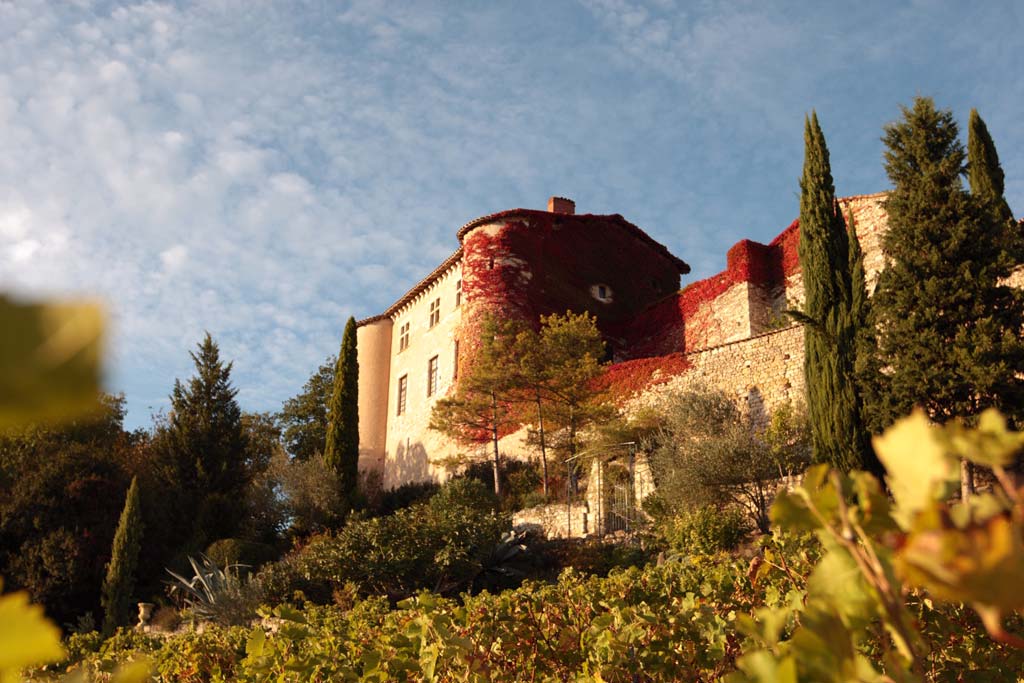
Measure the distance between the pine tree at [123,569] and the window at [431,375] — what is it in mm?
10017

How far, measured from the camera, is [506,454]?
2169cm

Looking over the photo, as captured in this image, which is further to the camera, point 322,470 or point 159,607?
point 322,470

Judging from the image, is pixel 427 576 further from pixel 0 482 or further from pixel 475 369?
pixel 0 482

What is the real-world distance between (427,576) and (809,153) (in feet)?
35.0

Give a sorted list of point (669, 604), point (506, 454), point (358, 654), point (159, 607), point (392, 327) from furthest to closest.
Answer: point (392, 327) → point (506, 454) → point (159, 607) → point (669, 604) → point (358, 654)

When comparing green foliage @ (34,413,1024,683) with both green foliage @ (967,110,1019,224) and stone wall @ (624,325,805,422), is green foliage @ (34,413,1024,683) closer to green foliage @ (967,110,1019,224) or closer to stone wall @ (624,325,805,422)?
stone wall @ (624,325,805,422)

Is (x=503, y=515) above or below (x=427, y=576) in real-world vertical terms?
above

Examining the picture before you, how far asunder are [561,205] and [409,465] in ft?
32.3

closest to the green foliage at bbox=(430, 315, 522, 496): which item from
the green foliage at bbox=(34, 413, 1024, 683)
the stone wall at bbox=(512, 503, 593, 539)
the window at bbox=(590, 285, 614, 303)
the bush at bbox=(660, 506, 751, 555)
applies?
the stone wall at bbox=(512, 503, 593, 539)

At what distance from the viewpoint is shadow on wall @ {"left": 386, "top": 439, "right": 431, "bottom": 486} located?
25.5 meters

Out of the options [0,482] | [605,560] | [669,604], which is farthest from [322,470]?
[669,604]

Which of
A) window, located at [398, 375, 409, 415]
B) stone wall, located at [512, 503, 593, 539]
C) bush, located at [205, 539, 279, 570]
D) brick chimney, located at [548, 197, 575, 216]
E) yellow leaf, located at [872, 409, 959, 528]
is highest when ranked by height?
brick chimney, located at [548, 197, 575, 216]

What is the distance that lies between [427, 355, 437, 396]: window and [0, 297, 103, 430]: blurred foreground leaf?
86.1ft

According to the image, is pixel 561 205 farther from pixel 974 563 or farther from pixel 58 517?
pixel 974 563
